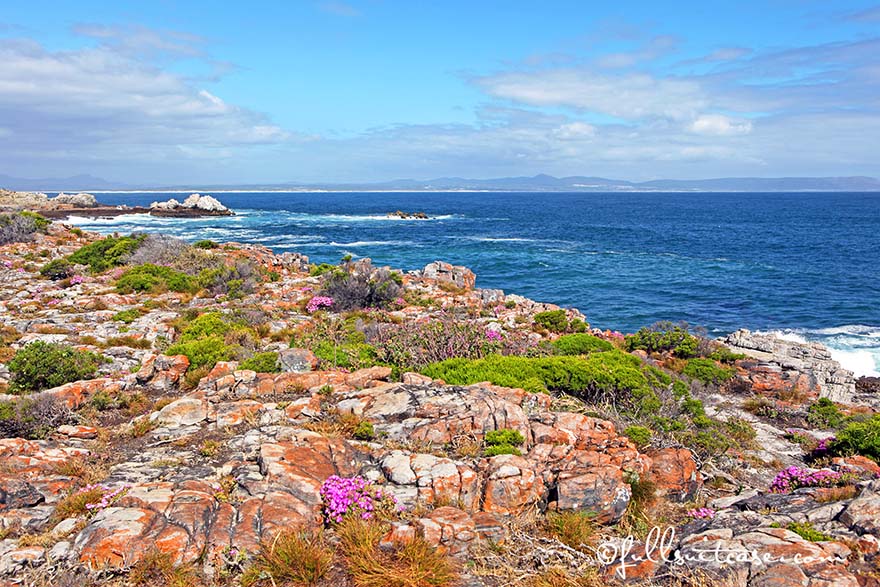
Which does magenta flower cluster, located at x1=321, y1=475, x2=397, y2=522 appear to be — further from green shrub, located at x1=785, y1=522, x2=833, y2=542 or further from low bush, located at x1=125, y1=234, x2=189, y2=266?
low bush, located at x1=125, y1=234, x2=189, y2=266

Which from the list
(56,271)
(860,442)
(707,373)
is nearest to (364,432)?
(860,442)

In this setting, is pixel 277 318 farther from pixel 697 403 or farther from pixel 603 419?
pixel 697 403

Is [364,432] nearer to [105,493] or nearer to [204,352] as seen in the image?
[105,493]

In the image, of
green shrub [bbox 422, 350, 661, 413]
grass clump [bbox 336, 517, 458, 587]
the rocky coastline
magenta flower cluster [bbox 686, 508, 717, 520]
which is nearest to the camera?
grass clump [bbox 336, 517, 458, 587]

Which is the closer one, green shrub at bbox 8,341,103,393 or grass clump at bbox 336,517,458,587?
grass clump at bbox 336,517,458,587

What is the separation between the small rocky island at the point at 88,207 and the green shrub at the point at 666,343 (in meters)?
87.0

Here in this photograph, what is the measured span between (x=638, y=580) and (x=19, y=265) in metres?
30.3

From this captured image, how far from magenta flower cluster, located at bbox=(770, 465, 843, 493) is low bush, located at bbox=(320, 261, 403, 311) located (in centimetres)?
1444

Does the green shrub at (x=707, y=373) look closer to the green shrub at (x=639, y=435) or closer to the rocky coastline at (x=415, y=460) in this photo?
the rocky coastline at (x=415, y=460)

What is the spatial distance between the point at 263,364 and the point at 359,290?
30.1 feet

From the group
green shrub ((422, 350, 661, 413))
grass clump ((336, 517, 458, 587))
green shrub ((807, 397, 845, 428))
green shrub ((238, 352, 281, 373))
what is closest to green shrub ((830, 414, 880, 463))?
green shrub ((807, 397, 845, 428))

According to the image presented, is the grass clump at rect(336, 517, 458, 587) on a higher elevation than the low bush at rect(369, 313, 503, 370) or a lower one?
lower

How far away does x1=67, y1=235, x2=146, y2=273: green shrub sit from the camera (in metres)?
25.5

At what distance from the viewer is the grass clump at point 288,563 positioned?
5473 millimetres
